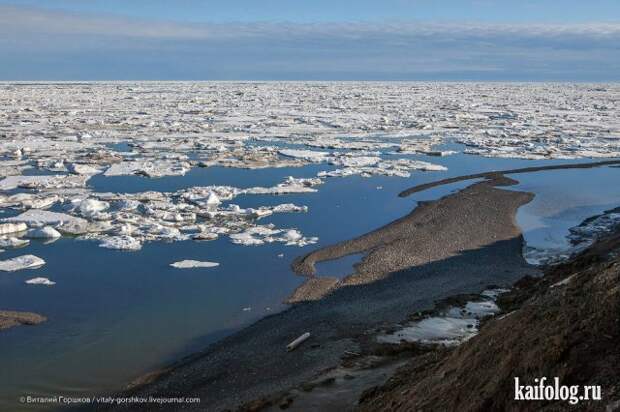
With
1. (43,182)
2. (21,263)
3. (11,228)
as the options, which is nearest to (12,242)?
(11,228)

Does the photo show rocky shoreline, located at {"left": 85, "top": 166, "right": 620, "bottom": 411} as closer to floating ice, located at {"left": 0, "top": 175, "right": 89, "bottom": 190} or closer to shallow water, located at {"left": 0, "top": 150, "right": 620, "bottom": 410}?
shallow water, located at {"left": 0, "top": 150, "right": 620, "bottom": 410}

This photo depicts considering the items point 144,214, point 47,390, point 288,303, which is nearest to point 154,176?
point 144,214

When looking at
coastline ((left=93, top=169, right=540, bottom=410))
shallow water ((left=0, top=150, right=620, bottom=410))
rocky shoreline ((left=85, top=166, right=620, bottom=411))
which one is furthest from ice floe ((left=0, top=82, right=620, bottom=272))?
rocky shoreline ((left=85, top=166, right=620, bottom=411))

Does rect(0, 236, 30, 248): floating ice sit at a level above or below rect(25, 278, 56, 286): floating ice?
above

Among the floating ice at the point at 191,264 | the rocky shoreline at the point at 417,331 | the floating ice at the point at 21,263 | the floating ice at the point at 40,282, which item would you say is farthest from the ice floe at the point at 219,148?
the rocky shoreline at the point at 417,331

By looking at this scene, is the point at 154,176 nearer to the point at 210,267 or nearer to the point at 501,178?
the point at 210,267
